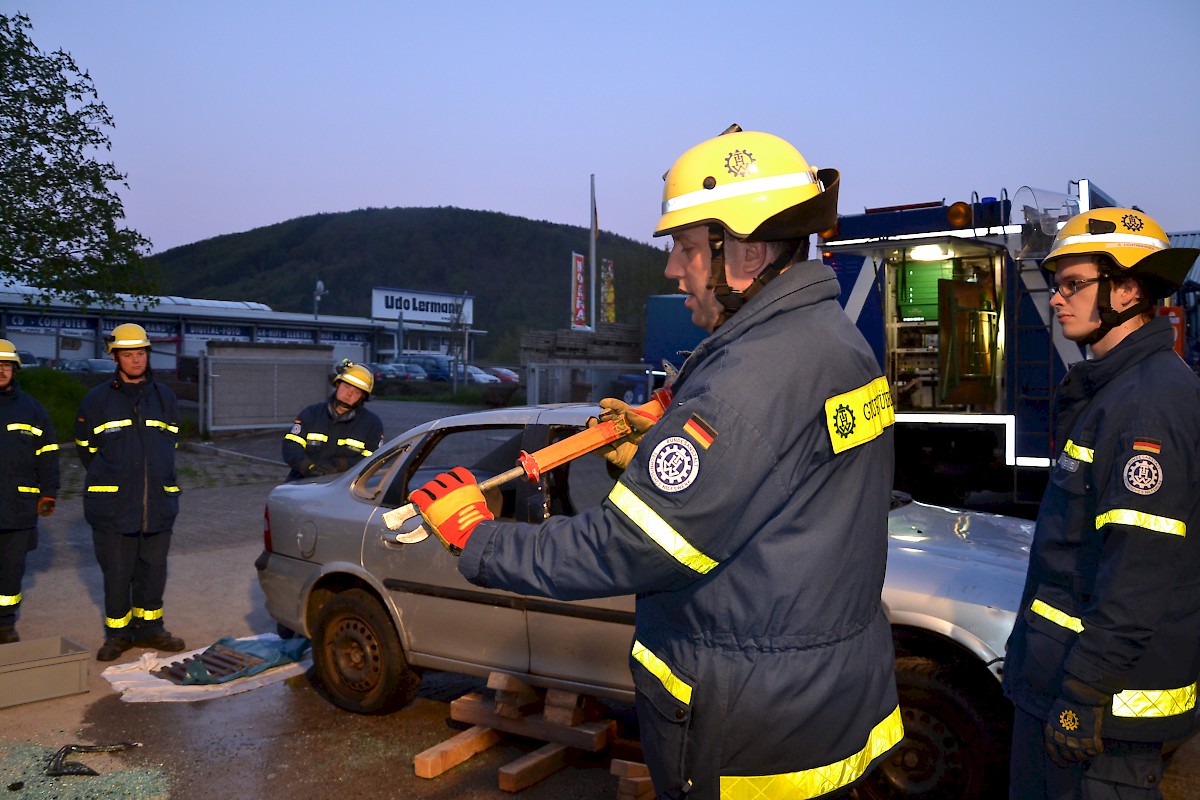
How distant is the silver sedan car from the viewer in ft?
12.5

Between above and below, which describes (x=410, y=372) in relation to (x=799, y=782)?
above

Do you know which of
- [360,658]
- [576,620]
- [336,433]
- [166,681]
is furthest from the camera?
[336,433]

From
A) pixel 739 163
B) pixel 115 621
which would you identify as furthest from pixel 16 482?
pixel 739 163

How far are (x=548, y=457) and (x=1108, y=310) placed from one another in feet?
4.95

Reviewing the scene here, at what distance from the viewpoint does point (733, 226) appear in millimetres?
2055

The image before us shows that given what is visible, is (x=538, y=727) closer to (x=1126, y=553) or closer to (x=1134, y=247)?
(x=1126, y=553)

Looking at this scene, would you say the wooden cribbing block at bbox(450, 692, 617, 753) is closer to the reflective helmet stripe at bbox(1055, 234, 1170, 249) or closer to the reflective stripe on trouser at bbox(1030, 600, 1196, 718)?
the reflective stripe on trouser at bbox(1030, 600, 1196, 718)

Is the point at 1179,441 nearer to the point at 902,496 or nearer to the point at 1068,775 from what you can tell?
the point at 1068,775

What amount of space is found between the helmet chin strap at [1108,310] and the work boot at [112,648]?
5.99 metres

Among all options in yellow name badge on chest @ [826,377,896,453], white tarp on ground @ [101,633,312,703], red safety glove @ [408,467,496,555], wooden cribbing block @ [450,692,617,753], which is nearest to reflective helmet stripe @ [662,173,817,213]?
yellow name badge on chest @ [826,377,896,453]

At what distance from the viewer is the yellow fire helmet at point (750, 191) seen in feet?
6.75

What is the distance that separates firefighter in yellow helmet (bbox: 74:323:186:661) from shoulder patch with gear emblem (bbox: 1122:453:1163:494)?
5969 mm

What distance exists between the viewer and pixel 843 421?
1974 mm

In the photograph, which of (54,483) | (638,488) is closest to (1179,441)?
(638,488)
